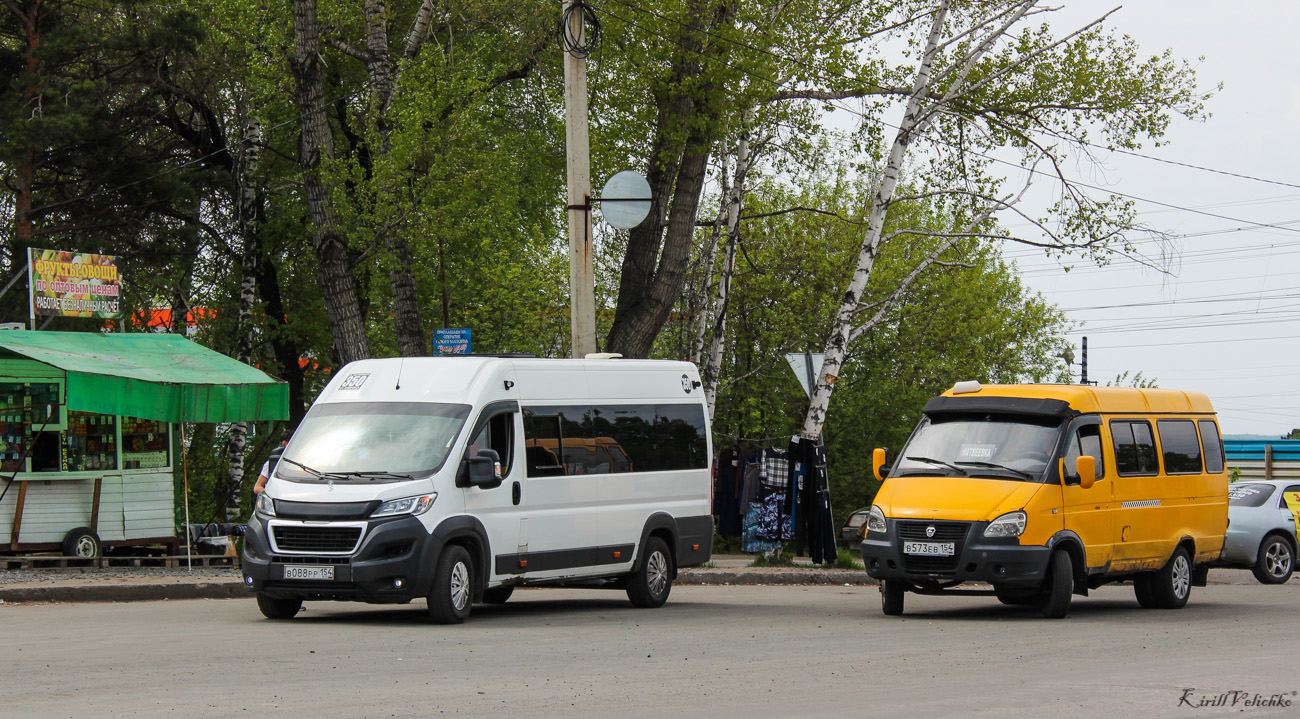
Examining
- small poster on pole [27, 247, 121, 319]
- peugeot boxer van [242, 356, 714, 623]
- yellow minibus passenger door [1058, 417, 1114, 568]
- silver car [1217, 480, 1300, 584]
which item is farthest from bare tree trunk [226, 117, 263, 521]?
yellow minibus passenger door [1058, 417, 1114, 568]

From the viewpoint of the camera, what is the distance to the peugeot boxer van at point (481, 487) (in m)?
13.1

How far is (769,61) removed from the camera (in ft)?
71.3

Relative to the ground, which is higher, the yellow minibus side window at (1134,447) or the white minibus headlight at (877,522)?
the yellow minibus side window at (1134,447)

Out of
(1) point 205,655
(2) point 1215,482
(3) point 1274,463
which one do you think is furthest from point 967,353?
(1) point 205,655

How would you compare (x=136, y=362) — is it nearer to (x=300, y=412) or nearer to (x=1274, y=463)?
(x=300, y=412)

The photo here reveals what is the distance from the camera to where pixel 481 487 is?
45.2 ft

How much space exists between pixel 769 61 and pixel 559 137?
832 cm

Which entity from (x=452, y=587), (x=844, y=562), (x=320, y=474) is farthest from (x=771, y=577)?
(x=320, y=474)

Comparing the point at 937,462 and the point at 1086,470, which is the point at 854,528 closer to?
the point at 937,462

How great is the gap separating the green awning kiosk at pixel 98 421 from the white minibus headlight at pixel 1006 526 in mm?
10531

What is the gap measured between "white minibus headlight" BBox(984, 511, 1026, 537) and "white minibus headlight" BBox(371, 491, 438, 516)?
519cm

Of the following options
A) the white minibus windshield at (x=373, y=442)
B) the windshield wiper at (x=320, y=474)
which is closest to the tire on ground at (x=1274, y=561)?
the white minibus windshield at (x=373, y=442)

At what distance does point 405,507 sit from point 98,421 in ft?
31.5

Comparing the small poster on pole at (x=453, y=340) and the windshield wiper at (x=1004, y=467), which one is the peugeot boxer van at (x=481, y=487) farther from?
the small poster on pole at (x=453, y=340)
